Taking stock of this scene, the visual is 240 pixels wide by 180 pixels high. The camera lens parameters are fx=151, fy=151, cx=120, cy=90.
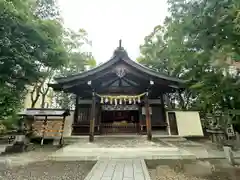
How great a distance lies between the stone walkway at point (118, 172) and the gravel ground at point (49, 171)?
323 millimetres

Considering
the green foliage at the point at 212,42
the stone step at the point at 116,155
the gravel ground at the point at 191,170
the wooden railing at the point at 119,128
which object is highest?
the green foliage at the point at 212,42

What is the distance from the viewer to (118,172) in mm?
4164

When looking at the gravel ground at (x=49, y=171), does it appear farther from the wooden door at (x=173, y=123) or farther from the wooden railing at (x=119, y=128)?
the wooden door at (x=173, y=123)

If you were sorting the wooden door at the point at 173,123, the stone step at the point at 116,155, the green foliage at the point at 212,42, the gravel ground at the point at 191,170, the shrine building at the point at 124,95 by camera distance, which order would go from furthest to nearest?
the wooden door at the point at 173,123
the shrine building at the point at 124,95
the stone step at the point at 116,155
the green foliage at the point at 212,42
the gravel ground at the point at 191,170

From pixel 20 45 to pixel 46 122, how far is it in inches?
180

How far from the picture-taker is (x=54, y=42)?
10039mm

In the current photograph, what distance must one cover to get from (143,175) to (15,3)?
1023 centimetres

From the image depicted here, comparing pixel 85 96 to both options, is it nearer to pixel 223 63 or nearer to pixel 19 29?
pixel 19 29

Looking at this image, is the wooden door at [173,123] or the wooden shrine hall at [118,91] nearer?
the wooden shrine hall at [118,91]

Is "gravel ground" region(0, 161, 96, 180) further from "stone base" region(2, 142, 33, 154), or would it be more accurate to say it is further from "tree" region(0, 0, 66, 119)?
"tree" region(0, 0, 66, 119)

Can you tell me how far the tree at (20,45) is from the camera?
24.3 feet

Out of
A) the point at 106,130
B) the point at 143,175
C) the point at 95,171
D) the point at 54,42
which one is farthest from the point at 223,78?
the point at 54,42

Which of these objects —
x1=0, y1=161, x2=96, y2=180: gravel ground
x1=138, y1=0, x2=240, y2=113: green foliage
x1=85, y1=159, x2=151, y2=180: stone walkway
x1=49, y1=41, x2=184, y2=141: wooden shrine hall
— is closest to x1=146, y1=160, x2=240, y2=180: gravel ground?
x1=85, y1=159, x2=151, y2=180: stone walkway

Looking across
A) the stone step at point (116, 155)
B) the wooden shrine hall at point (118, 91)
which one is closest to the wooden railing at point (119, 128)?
the wooden shrine hall at point (118, 91)
